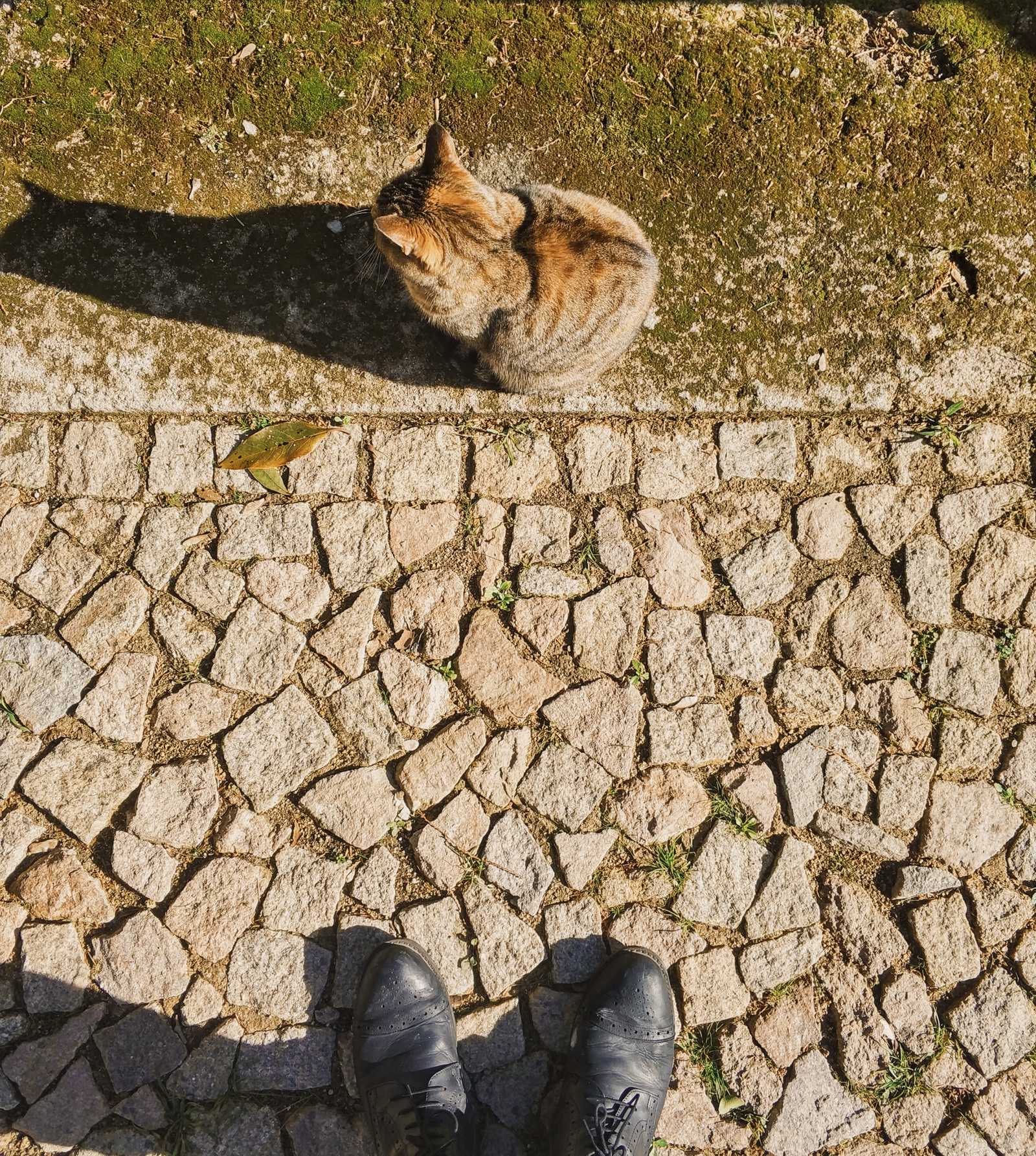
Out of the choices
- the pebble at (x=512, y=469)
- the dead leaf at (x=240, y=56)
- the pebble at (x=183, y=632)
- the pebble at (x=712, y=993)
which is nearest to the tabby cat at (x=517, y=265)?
the pebble at (x=512, y=469)

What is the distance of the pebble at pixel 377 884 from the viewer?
3.21 metres

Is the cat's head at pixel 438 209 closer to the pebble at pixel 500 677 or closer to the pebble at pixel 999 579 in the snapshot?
the pebble at pixel 500 677

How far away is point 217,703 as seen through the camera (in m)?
3.25

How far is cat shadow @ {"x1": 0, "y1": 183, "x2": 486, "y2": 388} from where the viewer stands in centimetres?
332

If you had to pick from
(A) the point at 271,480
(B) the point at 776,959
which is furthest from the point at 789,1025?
(A) the point at 271,480

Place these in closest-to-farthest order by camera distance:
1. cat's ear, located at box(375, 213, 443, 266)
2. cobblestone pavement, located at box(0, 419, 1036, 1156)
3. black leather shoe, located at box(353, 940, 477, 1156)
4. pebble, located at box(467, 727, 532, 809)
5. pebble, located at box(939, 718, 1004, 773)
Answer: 1. cat's ear, located at box(375, 213, 443, 266)
2. black leather shoe, located at box(353, 940, 477, 1156)
3. cobblestone pavement, located at box(0, 419, 1036, 1156)
4. pebble, located at box(467, 727, 532, 809)
5. pebble, located at box(939, 718, 1004, 773)

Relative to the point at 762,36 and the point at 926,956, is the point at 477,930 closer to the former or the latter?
the point at 926,956

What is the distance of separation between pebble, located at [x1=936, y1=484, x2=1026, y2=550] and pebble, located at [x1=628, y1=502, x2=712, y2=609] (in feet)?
3.36

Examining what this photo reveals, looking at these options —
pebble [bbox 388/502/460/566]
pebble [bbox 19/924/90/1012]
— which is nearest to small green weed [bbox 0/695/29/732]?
pebble [bbox 19/924/90/1012]

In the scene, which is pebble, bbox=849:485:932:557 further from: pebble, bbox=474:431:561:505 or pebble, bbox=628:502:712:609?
pebble, bbox=474:431:561:505

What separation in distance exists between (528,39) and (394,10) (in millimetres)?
560

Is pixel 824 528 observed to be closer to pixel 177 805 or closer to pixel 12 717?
pixel 177 805

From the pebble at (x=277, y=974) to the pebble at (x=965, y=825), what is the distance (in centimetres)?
247

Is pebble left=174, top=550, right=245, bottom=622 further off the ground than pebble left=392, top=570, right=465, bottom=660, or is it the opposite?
pebble left=392, top=570, right=465, bottom=660
